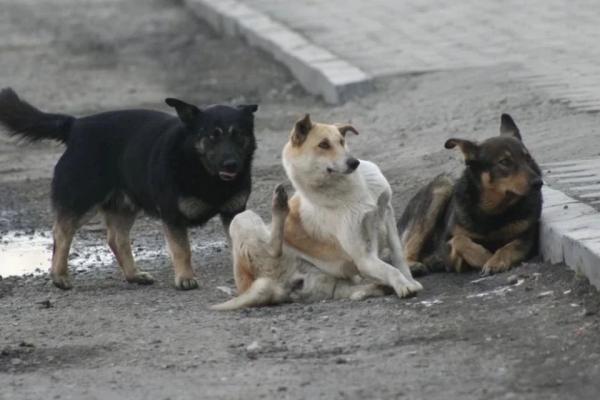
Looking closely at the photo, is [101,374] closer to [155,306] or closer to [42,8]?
[155,306]

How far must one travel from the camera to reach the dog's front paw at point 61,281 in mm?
9820

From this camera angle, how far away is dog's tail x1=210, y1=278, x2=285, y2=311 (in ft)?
27.7

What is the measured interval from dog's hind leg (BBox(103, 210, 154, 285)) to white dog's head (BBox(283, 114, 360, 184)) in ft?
5.36

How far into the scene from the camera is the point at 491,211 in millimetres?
8828

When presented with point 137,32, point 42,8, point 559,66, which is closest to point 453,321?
point 559,66

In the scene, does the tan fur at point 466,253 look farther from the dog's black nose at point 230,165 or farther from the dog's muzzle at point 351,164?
the dog's black nose at point 230,165

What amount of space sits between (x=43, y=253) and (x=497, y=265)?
12.1 ft

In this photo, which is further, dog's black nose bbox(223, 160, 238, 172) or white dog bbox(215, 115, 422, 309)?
dog's black nose bbox(223, 160, 238, 172)

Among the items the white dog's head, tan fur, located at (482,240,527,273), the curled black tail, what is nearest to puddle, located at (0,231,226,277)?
the curled black tail

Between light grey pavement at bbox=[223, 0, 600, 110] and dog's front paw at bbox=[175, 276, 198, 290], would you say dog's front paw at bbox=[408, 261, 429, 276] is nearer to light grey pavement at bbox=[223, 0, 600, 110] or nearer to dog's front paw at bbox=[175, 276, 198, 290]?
dog's front paw at bbox=[175, 276, 198, 290]

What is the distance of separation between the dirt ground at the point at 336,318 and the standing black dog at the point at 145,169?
1.01ft

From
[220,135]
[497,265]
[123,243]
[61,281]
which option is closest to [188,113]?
[220,135]

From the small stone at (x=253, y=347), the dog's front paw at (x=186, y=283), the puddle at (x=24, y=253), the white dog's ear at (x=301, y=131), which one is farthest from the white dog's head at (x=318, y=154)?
the puddle at (x=24, y=253)

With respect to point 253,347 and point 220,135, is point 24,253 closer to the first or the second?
point 220,135
